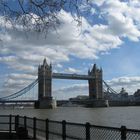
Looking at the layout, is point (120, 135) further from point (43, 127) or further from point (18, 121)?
point (18, 121)

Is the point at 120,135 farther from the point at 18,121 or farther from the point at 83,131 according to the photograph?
the point at 18,121

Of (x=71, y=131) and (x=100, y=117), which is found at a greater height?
(x=71, y=131)

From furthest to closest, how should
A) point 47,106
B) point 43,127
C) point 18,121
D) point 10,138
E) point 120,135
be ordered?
1. point 47,106
2. point 18,121
3. point 10,138
4. point 43,127
5. point 120,135

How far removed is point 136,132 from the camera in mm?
8633

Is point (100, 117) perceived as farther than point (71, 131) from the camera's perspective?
Yes

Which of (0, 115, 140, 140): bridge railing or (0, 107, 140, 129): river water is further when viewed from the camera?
(0, 107, 140, 129): river water

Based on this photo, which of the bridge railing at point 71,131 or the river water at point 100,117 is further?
the river water at point 100,117

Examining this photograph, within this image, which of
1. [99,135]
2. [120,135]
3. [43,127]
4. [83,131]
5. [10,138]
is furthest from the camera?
[10,138]

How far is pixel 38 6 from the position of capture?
8.93 metres

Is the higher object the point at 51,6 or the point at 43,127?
the point at 51,6

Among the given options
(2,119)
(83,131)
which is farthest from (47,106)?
(83,131)

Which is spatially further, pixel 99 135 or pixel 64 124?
pixel 64 124

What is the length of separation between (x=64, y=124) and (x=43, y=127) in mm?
3759

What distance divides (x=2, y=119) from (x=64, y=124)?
37.4 feet
